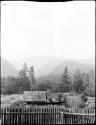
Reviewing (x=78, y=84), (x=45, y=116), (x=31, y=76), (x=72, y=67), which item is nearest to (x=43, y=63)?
(x=31, y=76)

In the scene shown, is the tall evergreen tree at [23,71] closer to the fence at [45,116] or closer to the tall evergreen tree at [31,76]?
the tall evergreen tree at [31,76]

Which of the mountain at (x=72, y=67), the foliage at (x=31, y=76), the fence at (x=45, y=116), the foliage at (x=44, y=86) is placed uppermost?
the mountain at (x=72, y=67)

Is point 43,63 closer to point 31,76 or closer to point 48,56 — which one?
point 48,56

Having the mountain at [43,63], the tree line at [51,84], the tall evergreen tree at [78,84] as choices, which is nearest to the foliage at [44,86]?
the tree line at [51,84]

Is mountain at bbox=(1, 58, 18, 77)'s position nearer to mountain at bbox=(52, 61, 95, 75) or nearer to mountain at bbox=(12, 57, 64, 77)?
mountain at bbox=(12, 57, 64, 77)

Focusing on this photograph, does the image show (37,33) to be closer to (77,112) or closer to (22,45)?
(22,45)

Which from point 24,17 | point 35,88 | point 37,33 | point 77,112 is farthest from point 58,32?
point 77,112
